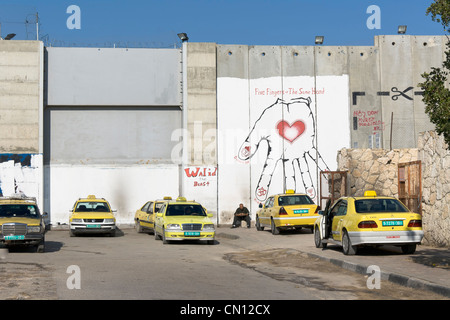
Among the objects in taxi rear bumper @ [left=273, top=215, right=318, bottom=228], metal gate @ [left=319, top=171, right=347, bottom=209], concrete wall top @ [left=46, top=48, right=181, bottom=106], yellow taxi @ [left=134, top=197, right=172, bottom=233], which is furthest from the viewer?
concrete wall top @ [left=46, top=48, right=181, bottom=106]

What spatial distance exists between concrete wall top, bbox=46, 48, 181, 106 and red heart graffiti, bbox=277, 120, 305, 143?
5.55 meters

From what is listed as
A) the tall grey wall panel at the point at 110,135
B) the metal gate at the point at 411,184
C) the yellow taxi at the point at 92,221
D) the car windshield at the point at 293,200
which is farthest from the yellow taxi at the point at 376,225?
the tall grey wall panel at the point at 110,135

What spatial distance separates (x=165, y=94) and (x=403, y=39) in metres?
13.1

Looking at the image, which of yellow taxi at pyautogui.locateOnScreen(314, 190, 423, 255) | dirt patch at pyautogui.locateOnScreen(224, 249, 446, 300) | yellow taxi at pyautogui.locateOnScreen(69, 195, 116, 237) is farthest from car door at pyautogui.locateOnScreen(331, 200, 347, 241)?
yellow taxi at pyautogui.locateOnScreen(69, 195, 116, 237)

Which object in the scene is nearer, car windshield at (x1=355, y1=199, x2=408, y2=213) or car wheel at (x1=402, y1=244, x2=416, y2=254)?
car wheel at (x1=402, y1=244, x2=416, y2=254)

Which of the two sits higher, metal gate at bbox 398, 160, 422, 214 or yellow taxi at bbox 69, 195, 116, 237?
metal gate at bbox 398, 160, 422, 214

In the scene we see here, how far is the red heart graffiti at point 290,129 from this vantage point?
35219mm

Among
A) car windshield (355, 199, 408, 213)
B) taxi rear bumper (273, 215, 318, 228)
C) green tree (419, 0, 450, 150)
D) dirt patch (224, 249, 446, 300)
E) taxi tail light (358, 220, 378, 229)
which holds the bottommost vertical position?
dirt patch (224, 249, 446, 300)

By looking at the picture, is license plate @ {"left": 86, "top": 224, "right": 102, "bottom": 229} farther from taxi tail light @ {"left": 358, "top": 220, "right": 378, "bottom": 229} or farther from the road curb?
the road curb

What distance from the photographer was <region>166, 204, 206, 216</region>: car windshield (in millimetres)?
23406

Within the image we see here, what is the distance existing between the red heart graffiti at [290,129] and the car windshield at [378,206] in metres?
18.0
